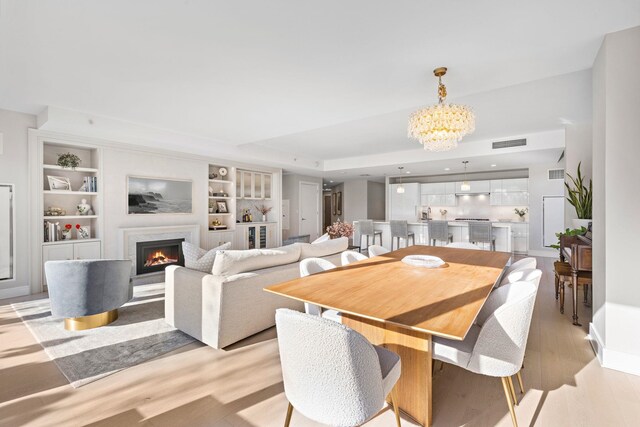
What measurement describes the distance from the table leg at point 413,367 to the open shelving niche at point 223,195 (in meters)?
5.55

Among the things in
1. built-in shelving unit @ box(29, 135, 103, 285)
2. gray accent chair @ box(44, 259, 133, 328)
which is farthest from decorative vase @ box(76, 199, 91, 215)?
gray accent chair @ box(44, 259, 133, 328)

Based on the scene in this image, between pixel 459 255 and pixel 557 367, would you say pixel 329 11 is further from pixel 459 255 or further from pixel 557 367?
pixel 557 367

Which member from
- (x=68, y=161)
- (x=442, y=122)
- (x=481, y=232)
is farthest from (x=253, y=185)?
(x=442, y=122)

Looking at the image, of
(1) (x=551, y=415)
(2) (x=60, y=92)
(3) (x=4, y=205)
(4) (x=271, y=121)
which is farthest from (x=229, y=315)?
(3) (x=4, y=205)

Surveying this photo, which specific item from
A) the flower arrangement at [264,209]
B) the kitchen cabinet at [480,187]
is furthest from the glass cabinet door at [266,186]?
the kitchen cabinet at [480,187]

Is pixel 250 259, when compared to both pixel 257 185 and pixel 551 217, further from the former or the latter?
pixel 551 217

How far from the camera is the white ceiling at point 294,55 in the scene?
1990mm

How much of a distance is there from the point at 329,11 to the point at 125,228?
4824mm

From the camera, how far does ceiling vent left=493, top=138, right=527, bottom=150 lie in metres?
5.44

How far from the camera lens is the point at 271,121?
443 centimetres

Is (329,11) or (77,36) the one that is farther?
(77,36)

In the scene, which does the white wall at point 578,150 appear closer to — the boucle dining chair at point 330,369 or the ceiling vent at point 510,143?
the ceiling vent at point 510,143

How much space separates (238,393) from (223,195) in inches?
214

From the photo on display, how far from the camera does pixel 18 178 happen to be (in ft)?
13.6
